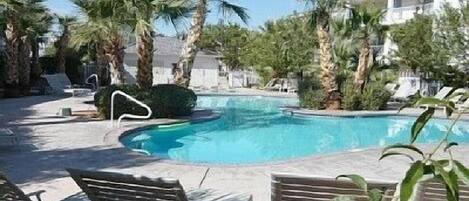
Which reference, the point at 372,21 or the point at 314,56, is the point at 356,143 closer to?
the point at 372,21

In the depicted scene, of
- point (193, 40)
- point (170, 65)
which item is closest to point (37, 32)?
point (193, 40)

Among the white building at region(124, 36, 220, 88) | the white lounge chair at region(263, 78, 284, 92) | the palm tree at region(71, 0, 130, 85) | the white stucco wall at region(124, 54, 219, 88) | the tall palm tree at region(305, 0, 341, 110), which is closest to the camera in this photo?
the palm tree at region(71, 0, 130, 85)

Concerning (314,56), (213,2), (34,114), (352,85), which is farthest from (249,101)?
(34,114)

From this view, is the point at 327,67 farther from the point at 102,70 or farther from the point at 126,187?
the point at 102,70

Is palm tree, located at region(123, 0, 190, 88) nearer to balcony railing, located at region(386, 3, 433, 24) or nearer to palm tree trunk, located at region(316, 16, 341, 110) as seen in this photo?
palm tree trunk, located at region(316, 16, 341, 110)

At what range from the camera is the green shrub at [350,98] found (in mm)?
23094

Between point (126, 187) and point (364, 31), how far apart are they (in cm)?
2046

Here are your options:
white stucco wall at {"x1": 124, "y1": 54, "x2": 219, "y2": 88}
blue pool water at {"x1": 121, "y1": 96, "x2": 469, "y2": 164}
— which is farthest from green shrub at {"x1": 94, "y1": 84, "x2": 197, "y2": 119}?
white stucco wall at {"x1": 124, "y1": 54, "x2": 219, "y2": 88}

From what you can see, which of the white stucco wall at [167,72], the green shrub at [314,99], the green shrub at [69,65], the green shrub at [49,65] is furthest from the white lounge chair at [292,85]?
the green shrub at [49,65]

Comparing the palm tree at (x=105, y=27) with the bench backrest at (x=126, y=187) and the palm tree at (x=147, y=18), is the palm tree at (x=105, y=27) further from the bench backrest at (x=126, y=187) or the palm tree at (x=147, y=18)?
the bench backrest at (x=126, y=187)

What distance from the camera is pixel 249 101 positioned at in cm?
3216

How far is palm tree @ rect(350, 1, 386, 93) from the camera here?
23359mm

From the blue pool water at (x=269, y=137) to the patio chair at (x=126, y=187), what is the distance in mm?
7115

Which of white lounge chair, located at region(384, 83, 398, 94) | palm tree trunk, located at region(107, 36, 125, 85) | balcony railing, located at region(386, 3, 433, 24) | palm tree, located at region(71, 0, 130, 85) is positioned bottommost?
white lounge chair, located at region(384, 83, 398, 94)
